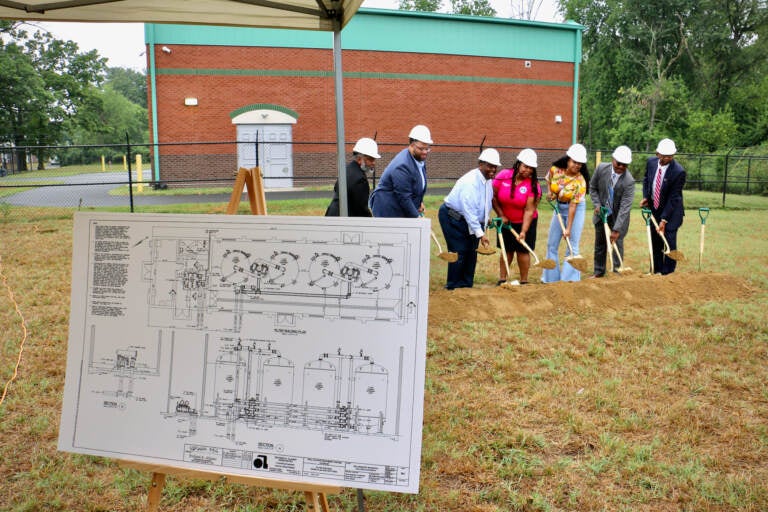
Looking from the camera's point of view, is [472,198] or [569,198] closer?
[472,198]

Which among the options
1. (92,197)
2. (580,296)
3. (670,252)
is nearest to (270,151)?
(92,197)

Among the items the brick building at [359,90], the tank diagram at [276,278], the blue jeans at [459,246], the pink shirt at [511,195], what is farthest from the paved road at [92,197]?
the tank diagram at [276,278]

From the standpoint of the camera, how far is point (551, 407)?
5.06 metres

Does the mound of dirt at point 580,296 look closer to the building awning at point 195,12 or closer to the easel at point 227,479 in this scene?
the building awning at point 195,12

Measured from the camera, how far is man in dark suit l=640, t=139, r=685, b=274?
873 cm

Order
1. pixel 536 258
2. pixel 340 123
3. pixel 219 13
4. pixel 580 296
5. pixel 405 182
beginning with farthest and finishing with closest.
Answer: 1. pixel 536 258
2. pixel 580 296
3. pixel 405 182
4. pixel 219 13
5. pixel 340 123

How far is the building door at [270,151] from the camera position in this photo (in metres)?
23.2

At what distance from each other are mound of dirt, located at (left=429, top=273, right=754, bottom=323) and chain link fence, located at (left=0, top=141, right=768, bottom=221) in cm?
780

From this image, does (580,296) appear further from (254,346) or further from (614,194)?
(254,346)

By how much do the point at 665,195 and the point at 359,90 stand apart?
1798 centimetres

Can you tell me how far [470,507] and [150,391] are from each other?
6.11ft

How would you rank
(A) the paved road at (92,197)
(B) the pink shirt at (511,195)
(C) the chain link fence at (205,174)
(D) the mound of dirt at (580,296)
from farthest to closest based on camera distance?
(A) the paved road at (92,197)
(C) the chain link fence at (205,174)
(B) the pink shirt at (511,195)
(D) the mound of dirt at (580,296)

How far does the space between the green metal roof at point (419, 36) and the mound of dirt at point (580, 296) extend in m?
17.5

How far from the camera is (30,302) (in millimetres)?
8016
